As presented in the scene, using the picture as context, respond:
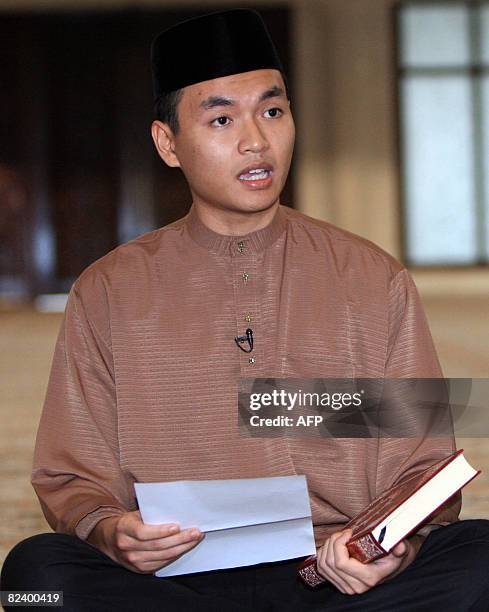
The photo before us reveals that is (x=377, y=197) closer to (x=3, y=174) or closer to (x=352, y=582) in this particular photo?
(x=3, y=174)

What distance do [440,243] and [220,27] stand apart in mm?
13819

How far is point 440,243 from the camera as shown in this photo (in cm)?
1577

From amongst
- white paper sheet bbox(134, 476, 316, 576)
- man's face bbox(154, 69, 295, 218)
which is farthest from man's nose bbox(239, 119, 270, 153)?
white paper sheet bbox(134, 476, 316, 576)

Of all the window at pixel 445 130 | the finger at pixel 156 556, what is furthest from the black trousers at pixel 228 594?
the window at pixel 445 130

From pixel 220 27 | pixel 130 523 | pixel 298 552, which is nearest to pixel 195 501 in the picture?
pixel 130 523

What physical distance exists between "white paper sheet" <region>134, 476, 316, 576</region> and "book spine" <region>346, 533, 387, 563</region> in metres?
0.12

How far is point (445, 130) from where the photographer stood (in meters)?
15.4

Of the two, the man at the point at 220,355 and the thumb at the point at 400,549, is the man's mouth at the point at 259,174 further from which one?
the thumb at the point at 400,549

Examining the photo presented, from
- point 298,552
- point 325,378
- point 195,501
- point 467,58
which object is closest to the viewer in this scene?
point 195,501

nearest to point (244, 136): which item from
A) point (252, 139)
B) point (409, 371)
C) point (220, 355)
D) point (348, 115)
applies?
point (252, 139)

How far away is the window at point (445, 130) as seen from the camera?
15.2m

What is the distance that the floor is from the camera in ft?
13.1

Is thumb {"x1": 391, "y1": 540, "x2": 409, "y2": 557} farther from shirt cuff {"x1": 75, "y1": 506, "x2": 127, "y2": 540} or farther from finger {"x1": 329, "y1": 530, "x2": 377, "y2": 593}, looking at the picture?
shirt cuff {"x1": 75, "y1": 506, "x2": 127, "y2": 540}

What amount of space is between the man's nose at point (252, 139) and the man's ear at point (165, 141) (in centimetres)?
22
